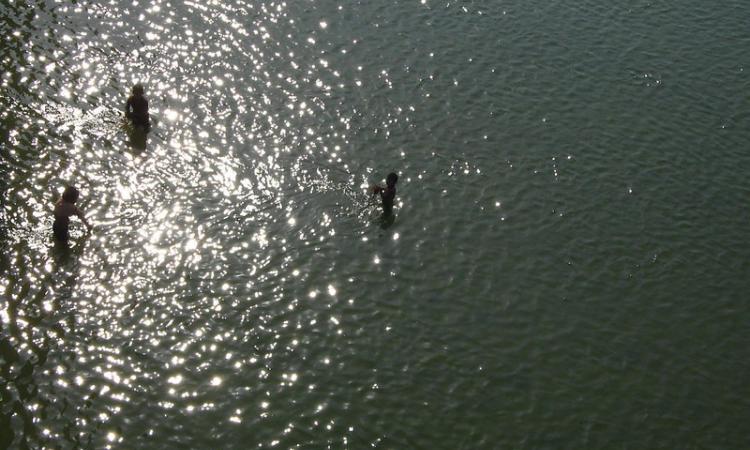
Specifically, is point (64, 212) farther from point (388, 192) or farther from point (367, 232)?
point (388, 192)

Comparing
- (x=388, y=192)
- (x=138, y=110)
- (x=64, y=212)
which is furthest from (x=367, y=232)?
(x=138, y=110)

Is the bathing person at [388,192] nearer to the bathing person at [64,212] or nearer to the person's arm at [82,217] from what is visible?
the person's arm at [82,217]

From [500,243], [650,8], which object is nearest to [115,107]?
[500,243]

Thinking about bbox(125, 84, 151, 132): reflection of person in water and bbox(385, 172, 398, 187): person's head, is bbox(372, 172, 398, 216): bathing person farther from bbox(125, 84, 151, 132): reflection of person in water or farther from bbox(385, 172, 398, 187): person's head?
bbox(125, 84, 151, 132): reflection of person in water

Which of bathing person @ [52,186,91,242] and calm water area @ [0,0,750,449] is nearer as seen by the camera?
calm water area @ [0,0,750,449]

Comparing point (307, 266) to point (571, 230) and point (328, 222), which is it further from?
point (571, 230)

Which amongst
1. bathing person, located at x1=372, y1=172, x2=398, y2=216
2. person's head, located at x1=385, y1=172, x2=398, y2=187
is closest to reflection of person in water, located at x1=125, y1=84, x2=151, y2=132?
bathing person, located at x1=372, y1=172, x2=398, y2=216
